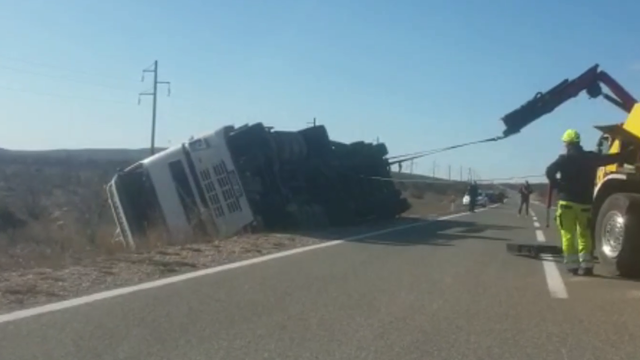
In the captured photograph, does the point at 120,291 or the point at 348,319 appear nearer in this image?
the point at 348,319

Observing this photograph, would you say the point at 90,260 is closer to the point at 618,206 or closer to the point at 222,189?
the point at 618,206

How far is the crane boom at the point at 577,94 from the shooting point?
686 inches

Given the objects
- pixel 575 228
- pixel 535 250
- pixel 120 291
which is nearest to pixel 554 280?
pixel 575 228

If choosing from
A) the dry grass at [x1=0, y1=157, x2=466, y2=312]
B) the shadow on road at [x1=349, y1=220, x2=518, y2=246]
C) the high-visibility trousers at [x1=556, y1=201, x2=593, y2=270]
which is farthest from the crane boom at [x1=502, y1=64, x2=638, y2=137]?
the high-visibility trousers at [x1=556, y1=201, x2=593, y2=270]

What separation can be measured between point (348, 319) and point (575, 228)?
4.80m

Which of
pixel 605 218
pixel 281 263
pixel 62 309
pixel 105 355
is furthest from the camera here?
pixel 281 263

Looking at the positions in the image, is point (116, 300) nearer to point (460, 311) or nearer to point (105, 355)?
point (105, 355)

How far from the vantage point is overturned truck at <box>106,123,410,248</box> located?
70.7 feet

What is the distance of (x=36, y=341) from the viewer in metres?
6.78

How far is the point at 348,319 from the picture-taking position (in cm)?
798

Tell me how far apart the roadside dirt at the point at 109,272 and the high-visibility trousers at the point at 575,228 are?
4557 millimetres

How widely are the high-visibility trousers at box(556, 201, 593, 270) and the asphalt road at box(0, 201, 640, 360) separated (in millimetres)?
472

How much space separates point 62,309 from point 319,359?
115 inches

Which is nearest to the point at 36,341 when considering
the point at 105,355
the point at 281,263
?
the point at 105,355
